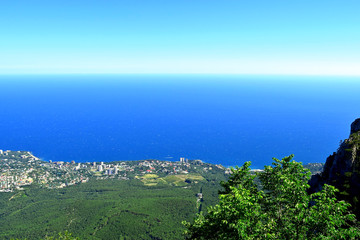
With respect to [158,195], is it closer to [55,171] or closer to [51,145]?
[55,171]

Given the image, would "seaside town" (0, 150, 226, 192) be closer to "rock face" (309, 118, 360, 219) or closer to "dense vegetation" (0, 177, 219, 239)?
"dense vegetation" (0, 177, 219, 239)

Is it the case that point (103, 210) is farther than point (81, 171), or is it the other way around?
point (81, 171)

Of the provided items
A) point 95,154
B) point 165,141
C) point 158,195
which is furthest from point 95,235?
point 165,141

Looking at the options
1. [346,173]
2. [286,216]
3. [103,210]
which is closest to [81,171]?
[103,210]

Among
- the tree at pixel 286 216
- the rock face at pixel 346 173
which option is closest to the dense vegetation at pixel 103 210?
the rock face at pixel 346 173

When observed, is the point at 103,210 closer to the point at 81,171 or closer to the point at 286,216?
the point at 81,171
